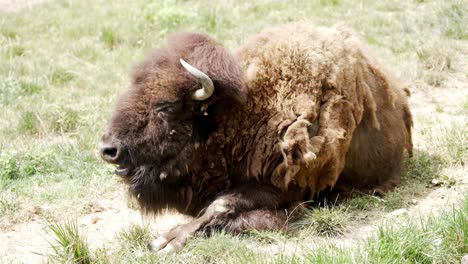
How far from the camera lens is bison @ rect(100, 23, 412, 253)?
4324 millimetres

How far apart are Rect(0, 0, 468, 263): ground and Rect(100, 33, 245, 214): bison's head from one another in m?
0.42

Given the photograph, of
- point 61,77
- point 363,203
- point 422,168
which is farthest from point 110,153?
point 61,77

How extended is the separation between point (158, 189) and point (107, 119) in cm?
264

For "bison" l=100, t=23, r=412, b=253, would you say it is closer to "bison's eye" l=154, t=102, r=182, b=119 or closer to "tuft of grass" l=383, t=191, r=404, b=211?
"bison's eye" l=154, t=102, r=182, b=119

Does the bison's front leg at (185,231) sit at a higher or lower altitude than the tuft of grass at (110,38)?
higher

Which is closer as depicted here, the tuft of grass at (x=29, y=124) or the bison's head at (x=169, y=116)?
the bison's head at (x=169, y=116)

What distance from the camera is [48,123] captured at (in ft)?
22.7

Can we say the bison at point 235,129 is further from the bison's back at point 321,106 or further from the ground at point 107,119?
the ground at point 107,119

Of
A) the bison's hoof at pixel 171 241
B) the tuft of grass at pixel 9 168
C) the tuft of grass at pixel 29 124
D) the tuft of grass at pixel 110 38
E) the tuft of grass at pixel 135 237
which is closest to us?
the bison's hoof at pixel 171 241

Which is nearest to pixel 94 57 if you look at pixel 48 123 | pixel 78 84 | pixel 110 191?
pixel 78 84

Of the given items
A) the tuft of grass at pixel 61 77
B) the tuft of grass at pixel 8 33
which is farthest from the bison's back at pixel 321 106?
the tuft of grass at pixel 8 33

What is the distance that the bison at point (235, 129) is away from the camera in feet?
14.2

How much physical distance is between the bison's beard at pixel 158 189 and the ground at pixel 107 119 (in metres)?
0.21

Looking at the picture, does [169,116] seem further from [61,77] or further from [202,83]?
[61,77]
